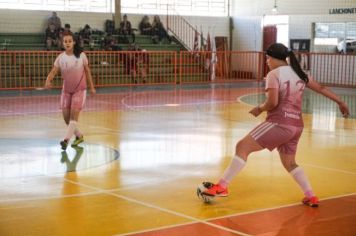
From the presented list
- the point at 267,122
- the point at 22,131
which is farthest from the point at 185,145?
the point at 267,122

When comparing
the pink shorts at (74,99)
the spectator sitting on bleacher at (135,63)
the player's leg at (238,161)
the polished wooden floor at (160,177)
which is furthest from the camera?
the spectator sitting on bleacher at (135,63)

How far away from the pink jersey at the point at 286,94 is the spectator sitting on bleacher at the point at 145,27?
80.5ft

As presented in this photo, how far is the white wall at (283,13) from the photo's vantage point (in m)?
29.9

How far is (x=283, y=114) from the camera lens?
22.9 feet

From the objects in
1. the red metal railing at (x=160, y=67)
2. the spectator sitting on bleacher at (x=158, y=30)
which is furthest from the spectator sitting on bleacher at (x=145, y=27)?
the red metal railing at (x=160, y=67)

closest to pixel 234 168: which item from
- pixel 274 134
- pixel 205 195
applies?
pixel 205 195

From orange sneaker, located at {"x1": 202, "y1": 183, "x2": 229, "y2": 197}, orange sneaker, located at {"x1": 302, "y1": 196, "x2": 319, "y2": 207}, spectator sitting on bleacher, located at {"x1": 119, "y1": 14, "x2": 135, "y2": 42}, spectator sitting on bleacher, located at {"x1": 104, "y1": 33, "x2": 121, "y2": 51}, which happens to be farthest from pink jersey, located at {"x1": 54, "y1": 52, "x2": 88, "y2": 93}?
spectator sitting on bleacher, located at {"x1": 119, "y1": 14, "x2": 135, "y2": 42}

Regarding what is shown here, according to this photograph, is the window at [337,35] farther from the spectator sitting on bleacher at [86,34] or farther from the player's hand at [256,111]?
the player's hand at [256,111]

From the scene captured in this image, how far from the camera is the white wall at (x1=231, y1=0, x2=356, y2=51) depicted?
2987 centimetres

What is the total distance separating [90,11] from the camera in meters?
29.7

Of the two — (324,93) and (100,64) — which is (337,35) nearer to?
(100,64)

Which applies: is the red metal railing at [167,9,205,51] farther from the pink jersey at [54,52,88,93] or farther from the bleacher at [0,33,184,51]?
the pink jersey at [54,52,88,93]

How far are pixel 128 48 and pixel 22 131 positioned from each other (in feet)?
52.0

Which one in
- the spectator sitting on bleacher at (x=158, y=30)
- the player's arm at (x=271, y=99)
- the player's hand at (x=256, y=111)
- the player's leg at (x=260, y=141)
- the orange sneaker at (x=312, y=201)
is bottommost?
the orange sneaker at (x=312, y=201)
